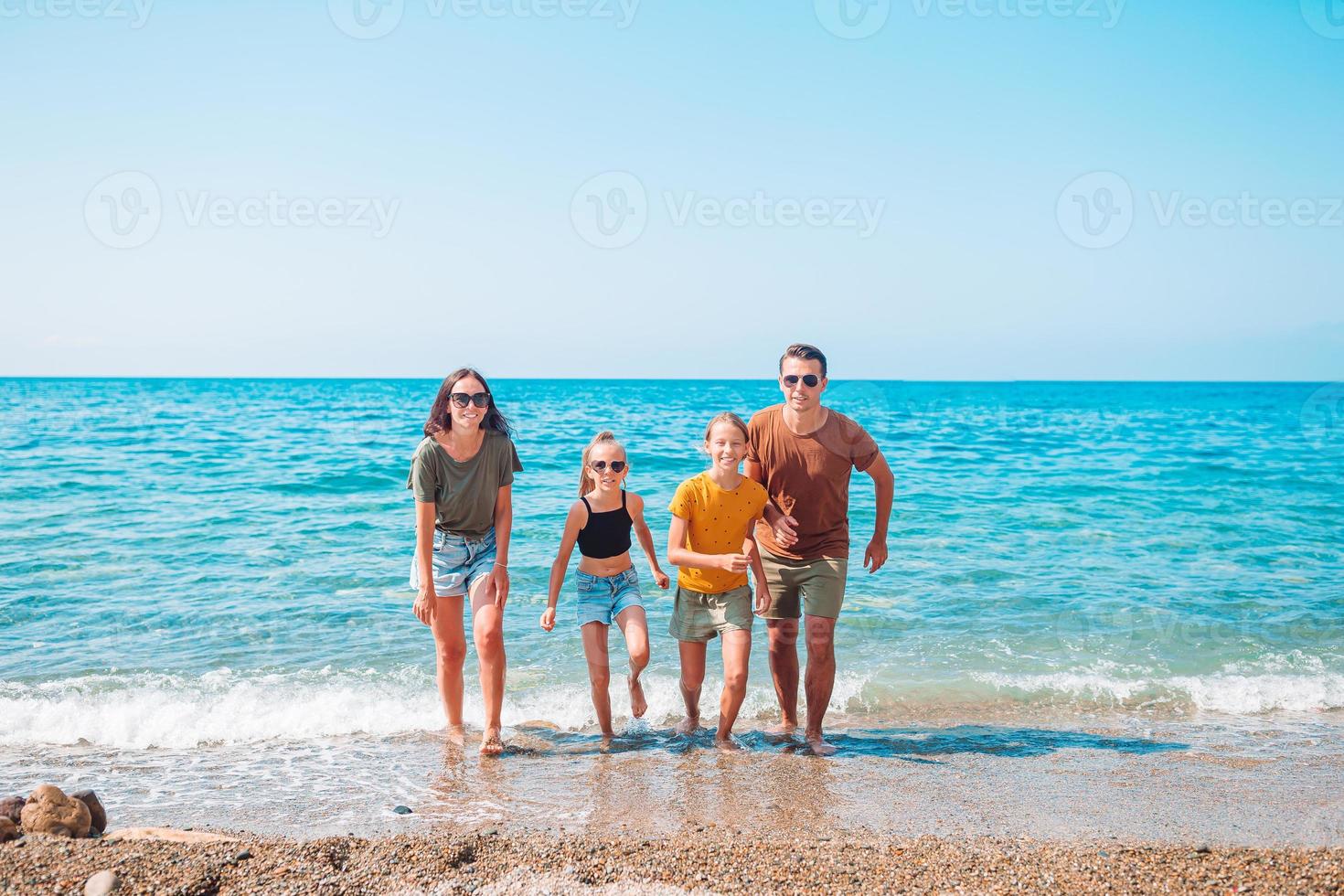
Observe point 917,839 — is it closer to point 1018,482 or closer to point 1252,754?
point 1252,754

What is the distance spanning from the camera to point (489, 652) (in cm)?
538

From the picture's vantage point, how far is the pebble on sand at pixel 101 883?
3.28m

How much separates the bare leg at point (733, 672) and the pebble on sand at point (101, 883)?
3048 mm

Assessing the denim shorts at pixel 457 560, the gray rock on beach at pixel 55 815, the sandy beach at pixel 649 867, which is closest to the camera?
the sandy beach at pixel 649 867

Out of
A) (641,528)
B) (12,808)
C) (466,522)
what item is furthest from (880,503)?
(12,808)

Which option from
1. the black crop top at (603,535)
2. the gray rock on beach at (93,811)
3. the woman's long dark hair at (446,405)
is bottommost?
the gray rock on beach at (93,811)

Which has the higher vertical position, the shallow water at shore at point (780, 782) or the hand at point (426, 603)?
the hand at point (426, 603)

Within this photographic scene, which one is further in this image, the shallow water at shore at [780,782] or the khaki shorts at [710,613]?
the khaki shorts at [710,613]

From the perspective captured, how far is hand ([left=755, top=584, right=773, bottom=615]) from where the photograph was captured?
5.32 metres

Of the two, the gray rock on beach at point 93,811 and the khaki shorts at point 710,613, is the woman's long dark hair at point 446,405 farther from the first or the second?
the gray rock on beach at point 93,811

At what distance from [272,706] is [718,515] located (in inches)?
137

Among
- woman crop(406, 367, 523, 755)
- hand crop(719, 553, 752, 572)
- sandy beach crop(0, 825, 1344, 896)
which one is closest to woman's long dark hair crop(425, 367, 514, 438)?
woman crop(406, 367, 523, 755)

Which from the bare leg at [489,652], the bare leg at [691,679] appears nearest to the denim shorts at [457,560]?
the bare leg at [489,652]

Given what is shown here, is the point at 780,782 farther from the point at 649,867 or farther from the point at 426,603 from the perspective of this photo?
the point at 426,603
